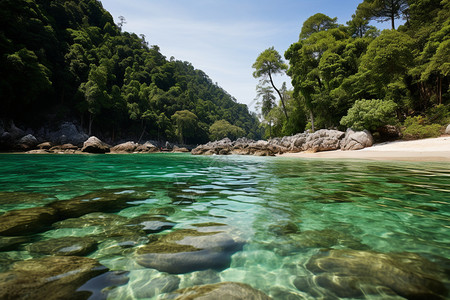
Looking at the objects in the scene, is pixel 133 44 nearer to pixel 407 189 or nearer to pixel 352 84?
pixel 352 84

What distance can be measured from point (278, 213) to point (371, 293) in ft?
5.26

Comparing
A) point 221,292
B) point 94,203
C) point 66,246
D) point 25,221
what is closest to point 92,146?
point 94,203

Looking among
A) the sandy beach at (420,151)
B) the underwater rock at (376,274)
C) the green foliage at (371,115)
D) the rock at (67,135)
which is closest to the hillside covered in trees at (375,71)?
the green foliage at (371,115)

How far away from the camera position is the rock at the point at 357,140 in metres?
16.8

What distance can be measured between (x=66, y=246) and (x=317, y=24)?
133 ft

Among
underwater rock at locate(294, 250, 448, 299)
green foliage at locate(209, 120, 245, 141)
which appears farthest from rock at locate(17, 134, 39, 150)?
green foliage at locate(209, 120, 245, 141)

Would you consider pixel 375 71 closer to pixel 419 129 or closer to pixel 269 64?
pixel 419 129

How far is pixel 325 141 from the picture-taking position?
1936 cm

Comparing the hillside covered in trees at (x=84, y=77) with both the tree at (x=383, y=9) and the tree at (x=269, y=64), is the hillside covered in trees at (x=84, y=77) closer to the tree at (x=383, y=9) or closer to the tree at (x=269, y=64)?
the tree at (x=269, y=64)

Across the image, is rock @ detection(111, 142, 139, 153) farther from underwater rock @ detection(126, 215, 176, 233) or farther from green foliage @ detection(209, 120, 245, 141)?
green foliage @ detection(209, 120, 245, 141)

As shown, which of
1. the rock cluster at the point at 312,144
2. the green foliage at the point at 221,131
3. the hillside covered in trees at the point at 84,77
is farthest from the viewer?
the green foliage at the point at 221,131

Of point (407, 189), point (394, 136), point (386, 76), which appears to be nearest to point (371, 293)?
point (407, 189)

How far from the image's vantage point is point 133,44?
222ft

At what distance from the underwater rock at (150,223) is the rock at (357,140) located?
60.5 ft
